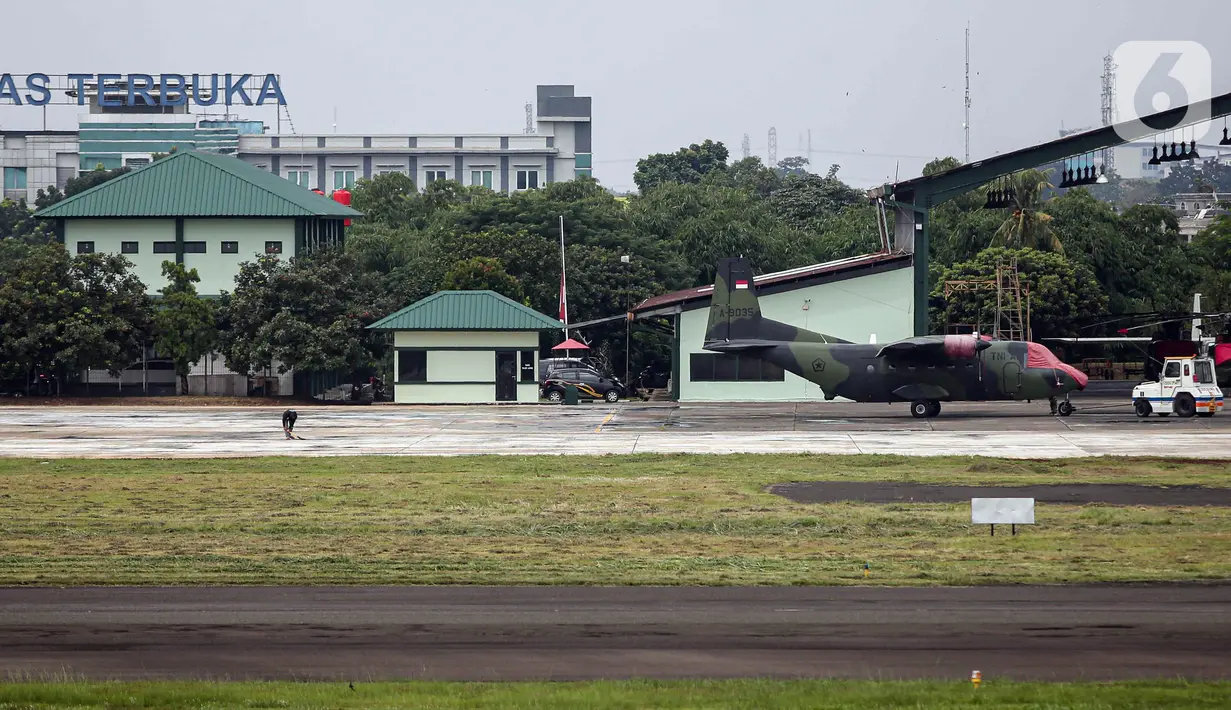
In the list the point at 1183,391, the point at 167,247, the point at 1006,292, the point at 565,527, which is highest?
the point at 167,247

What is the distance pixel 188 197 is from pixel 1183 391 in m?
48.4

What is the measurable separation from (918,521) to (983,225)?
56.7 metres

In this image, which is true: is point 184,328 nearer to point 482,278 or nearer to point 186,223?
point 186,223

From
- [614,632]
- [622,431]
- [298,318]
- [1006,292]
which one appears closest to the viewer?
[614,632]

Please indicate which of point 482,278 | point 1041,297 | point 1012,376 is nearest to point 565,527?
point 1012,376

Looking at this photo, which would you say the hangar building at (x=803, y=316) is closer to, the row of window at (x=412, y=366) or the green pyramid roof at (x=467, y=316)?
the green pyramid roof at (x=467, y=316)

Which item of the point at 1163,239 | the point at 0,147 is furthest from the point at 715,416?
the point at 0,147

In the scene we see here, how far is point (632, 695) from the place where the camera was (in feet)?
41.1

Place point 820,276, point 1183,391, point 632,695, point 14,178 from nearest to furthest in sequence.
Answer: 1. point 632,695
2. point 1183,391
3. point 820,276
4. point 14,178

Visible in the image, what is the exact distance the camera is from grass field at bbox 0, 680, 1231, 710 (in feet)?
39.9

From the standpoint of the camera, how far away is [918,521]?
75.6ft

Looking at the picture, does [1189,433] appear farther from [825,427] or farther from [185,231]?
[185,231]

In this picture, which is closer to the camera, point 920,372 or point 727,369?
point 920,372

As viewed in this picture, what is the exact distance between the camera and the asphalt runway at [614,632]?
13.5m
